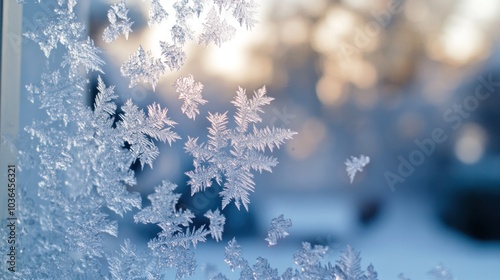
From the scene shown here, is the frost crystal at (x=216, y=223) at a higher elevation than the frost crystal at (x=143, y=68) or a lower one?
lower

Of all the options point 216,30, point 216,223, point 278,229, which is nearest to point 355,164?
point 278,229

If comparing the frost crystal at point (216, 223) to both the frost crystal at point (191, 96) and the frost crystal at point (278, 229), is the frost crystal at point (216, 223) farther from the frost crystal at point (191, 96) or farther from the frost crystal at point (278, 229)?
the frost crystal at point (191, 96)

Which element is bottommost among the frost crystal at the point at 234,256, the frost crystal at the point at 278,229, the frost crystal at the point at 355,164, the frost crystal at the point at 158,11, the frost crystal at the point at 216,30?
the frost crystal at the point at 234,256

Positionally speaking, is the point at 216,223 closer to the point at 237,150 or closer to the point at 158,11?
the point at 237,150

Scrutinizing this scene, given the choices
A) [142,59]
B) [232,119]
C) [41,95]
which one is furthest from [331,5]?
[41,95]

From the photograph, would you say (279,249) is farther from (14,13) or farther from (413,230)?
(14,13)

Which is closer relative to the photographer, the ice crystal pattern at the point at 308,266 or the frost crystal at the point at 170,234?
the ice crystal pattern at the point at 308,266

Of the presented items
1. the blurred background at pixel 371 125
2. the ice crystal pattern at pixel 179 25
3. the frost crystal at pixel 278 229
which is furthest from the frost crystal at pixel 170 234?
the ice crystal pattern at pixel 179 25
